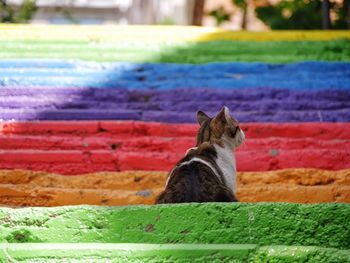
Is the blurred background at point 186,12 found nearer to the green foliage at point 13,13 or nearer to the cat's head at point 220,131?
the green foliage at point 13,13

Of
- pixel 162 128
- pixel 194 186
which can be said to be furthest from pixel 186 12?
pixel 194 186

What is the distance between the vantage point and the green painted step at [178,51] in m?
5.61

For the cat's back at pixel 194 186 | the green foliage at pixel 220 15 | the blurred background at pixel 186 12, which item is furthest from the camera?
the green foliage at pixel 220 15

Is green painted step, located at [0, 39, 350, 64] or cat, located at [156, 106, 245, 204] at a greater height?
green painted step, located at [0, 39, 350, 64]

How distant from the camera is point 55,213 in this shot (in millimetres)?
2637

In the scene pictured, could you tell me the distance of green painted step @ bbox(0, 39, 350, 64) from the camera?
5.61m

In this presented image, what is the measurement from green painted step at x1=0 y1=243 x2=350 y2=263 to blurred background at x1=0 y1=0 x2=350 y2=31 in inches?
219

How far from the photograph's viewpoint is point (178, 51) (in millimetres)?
5809

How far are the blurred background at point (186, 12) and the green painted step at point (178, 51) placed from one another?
1.84 metres

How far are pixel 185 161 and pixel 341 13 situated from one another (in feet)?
20.4

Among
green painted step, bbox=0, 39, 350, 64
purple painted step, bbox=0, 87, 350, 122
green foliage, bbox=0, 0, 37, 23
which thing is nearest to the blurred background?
green foliage, bbox=0, 0, 37, 23

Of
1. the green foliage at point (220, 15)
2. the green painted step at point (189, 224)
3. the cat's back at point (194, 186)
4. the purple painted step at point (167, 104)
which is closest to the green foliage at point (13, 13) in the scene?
the purple painted step at point (167, 104)

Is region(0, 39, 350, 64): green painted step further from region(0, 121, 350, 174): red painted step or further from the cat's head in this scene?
the cat's head

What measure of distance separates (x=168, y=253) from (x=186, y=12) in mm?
11217
